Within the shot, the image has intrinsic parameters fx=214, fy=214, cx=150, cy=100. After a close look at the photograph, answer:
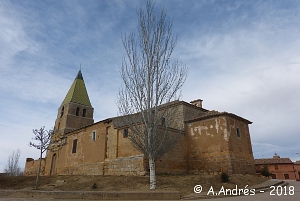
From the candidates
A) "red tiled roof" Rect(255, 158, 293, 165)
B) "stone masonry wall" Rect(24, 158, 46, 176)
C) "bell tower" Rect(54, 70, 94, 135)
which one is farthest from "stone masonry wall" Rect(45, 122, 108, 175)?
"red tiled roof" Rect(255, 158, 293, 165)

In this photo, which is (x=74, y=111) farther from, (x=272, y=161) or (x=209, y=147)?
(x=272, y=161)

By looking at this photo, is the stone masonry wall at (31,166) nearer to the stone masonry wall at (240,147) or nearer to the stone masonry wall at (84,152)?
the stone masonry wall at (84,152)

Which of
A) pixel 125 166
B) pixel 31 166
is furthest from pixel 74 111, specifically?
pixel 125 166

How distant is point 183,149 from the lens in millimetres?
18500

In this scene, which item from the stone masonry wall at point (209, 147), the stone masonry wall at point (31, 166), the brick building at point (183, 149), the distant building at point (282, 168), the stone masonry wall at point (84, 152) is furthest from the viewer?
the distant building at point (282, 168)

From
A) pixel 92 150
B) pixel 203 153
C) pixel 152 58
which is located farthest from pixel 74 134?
pixel 152 58

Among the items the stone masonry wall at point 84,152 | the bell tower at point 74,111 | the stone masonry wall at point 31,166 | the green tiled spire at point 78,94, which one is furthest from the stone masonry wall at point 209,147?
the stone masonry wall at point 31,166

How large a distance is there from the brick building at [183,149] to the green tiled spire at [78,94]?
9.56 m

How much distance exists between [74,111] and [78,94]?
10.8ft

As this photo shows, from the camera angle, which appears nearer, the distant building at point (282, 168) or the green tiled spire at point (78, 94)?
the green tiled spire at point (78, 94)

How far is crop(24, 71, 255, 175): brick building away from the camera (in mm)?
16000

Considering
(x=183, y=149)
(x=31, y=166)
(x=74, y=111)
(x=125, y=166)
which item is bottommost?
(x=125, y=166)

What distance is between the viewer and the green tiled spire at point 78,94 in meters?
31.8

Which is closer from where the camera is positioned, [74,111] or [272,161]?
[74,111]
